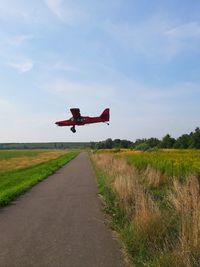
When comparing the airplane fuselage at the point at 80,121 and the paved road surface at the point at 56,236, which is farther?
the airplane fuselage at the point at 80,121

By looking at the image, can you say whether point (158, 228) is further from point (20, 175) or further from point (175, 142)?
point (175, 142)

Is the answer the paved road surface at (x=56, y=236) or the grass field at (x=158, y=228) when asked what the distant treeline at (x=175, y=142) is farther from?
the grass field at (x=158, y=228)

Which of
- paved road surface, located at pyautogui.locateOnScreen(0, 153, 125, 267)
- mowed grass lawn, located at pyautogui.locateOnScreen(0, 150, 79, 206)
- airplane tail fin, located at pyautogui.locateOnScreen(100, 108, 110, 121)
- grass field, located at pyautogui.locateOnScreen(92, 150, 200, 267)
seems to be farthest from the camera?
mowed grass lawn, located at pyautogui.locateOnScreen(0, 150, 79, 206)

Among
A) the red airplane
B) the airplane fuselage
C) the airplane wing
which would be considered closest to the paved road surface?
the red airplane

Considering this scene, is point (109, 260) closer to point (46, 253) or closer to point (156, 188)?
point (46, 253)

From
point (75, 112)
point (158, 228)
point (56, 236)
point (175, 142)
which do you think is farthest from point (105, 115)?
point (175, 142)

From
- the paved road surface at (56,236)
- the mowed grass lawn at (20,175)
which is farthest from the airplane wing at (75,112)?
the mowed grass lawn at (20,175)

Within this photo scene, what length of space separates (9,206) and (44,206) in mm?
1350

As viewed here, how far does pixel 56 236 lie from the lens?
32.9 feet

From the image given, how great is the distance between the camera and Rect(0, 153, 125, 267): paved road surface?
7830 mm

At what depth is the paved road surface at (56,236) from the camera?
7.83 m

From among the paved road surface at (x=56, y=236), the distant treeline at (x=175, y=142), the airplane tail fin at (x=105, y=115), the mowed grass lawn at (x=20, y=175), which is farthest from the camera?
the distant treeline at (x=175, y=142)

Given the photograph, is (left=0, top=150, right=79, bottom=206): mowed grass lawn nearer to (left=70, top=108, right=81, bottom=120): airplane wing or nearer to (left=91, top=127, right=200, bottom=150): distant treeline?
(left=70, top=108, right=81, bottom=120): airplane wing

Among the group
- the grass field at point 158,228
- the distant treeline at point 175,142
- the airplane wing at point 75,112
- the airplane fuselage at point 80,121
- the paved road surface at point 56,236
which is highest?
the distant treeline at point 175,142
